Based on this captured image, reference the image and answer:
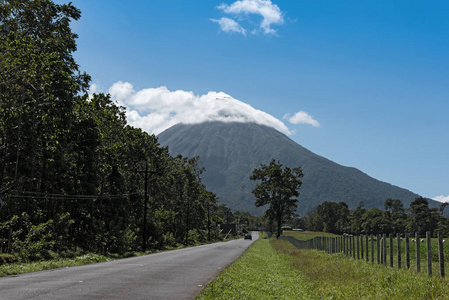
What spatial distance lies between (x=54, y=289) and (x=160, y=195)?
8068cm

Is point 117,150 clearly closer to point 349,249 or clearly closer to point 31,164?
point 31,164

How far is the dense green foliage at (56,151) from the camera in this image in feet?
99.7

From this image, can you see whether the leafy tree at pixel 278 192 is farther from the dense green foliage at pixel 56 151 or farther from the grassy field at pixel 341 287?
the grassy field at pixel 341 287

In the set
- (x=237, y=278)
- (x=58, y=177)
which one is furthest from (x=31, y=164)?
(x=237, y=278)

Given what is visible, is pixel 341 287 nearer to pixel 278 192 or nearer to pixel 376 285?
pixel 376 285

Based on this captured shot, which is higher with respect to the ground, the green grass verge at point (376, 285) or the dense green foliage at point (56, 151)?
the dense green foliage at point (56, 151)

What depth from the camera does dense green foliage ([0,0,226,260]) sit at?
99.7 ft

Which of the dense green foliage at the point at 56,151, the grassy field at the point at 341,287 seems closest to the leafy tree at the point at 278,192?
the dense green foliage at the point at 56,151

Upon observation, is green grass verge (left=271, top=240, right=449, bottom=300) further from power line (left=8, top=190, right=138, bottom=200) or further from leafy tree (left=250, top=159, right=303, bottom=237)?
leafy tree (left=250, top=159, right=303, bottom=237)

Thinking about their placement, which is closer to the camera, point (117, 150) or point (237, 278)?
point (237, 278)

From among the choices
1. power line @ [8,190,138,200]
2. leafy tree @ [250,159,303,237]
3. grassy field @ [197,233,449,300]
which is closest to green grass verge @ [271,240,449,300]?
grassy field @ [197,233,449,300]

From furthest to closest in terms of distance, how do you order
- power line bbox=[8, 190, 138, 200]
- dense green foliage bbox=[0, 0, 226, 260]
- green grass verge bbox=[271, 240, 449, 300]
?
power line bbox=[8, 190, 138, 200] → dense green foliage bbox=[0, 0, 226, 260] → green grass verge bbox=[271, 240, 449, 300]

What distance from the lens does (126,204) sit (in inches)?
2082

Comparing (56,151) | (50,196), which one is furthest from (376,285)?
(50,196)
